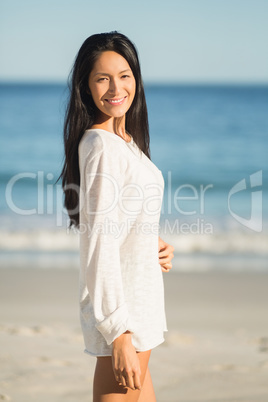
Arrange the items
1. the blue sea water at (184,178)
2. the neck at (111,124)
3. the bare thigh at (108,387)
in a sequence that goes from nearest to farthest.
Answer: the bare thigh at (108,387) < the neck at (111,124) < the blue sea water at (184,178)

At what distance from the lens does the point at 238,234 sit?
9.16 meters

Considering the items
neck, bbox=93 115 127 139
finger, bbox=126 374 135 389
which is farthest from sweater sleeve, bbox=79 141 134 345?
neck, bbox=93 115 127 139

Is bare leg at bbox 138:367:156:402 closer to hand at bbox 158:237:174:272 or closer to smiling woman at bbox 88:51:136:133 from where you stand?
hand at bbox 158:237:174:272

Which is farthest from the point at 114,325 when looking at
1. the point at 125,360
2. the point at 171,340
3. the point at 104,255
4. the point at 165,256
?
the point at 171,340

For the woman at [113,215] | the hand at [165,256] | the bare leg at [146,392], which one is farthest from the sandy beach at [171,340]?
the woman at [113,215]

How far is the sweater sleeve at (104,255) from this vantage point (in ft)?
6.27

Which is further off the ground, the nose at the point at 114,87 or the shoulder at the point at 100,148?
the nose at the point at 114,87

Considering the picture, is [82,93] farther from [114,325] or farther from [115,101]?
[114,325]

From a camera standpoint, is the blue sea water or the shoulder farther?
the blue sea water

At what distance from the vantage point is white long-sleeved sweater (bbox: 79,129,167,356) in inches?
75.7

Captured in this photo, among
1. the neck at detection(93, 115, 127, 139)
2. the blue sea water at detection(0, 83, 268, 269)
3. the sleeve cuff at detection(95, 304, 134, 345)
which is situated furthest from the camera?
the blue sea water at detection(0, 83, 268, 269)

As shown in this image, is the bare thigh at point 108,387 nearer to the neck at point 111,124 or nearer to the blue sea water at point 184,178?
the neck at point 111,124

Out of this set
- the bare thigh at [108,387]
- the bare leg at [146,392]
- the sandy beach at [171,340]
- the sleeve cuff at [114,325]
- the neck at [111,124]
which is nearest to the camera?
the sleeve cuff at [114,325]

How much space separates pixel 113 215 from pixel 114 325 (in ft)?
1.14
